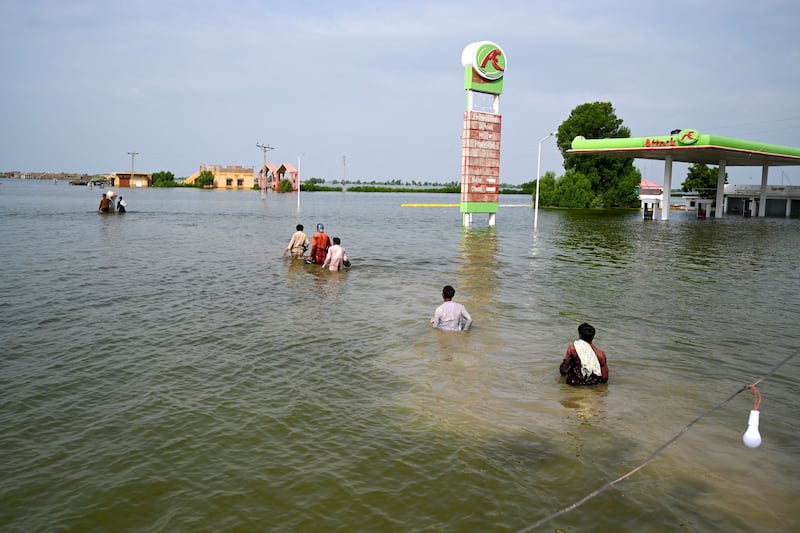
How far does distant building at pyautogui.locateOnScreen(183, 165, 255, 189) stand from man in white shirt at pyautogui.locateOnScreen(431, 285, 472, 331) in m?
170

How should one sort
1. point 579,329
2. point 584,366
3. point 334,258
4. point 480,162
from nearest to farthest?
point 579,329 < point 584,366 < point 334,258 < point 480,162

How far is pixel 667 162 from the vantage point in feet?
186

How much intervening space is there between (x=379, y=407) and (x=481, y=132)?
40.6 m

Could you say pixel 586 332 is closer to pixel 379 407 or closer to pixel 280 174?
pixel 379 407

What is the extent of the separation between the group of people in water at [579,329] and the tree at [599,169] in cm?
6907

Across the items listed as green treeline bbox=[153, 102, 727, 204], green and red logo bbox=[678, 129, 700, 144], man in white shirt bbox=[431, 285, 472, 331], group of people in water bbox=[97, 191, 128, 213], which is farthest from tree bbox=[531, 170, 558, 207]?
man in white shirt bbox=[431, 285, 472, 331]

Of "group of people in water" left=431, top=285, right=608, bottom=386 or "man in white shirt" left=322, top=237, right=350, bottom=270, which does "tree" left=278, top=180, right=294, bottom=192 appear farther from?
"group of people in water" left=431, top=285, right=608, bottom=386

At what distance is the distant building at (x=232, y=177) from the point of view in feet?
570

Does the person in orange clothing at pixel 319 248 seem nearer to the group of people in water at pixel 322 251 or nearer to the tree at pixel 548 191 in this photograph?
the group of people in water at pixel 322 251

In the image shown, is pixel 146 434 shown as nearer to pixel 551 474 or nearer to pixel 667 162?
pixel 551 474

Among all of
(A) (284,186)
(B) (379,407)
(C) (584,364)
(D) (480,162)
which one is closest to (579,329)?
(C) (584,364)

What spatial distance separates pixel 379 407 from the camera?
899cm

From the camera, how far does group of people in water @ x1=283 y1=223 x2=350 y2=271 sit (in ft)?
71.9

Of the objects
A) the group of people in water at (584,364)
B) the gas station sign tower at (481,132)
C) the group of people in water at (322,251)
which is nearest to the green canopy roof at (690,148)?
the gas station sign tower at (481,132)
